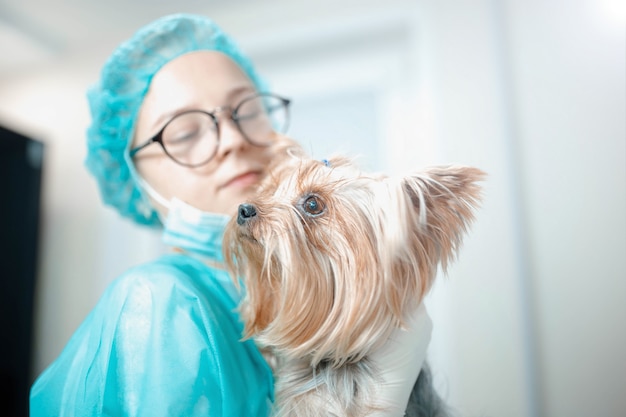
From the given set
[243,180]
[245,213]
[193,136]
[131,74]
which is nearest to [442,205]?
[245,213]

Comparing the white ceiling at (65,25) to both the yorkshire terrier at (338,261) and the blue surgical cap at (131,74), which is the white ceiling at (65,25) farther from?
the yorkshire terrier at (338,261)

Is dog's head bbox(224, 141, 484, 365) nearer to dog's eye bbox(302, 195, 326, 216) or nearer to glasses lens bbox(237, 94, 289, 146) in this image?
dog's eye bbox(302, 195, 326, 216)

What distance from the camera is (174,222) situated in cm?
94

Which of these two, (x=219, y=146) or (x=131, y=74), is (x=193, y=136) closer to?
→ (x=219, y=146)

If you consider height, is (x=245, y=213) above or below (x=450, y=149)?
below

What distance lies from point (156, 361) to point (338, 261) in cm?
36

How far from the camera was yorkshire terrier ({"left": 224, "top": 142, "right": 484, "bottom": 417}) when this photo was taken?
655 millimetres

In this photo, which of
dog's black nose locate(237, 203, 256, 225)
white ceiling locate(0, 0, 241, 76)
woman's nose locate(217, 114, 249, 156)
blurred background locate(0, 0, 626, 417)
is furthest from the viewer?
white ceiling locate(0, 0, 241, 76)

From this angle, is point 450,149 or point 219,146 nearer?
point 219,146

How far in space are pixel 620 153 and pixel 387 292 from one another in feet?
1.32

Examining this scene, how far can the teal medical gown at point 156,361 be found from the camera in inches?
25.8

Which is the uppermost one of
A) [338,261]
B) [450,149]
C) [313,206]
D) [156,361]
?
[450,149]

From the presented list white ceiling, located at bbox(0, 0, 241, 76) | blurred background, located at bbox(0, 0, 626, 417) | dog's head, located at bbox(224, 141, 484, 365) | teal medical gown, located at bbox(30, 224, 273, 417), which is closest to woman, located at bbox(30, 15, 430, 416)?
teal medical gown, located at bbox(30, 224, 273, 417)

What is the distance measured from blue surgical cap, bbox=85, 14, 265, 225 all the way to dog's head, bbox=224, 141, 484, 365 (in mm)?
513
